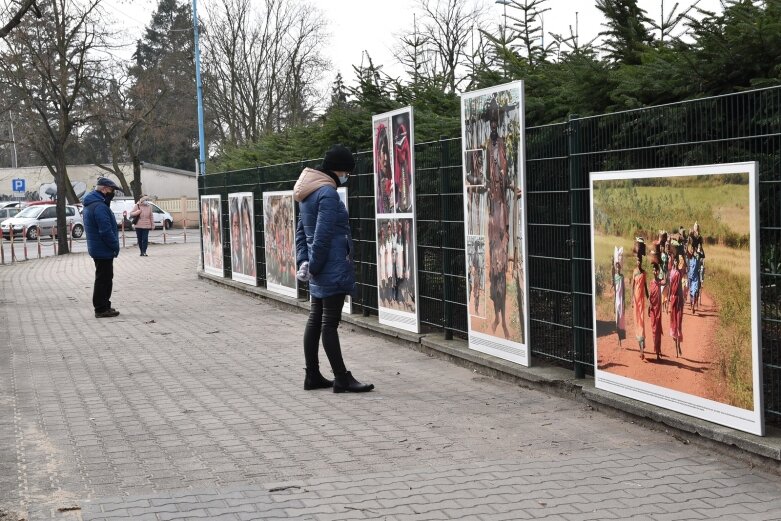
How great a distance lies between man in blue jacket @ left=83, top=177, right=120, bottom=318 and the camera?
1436 cm

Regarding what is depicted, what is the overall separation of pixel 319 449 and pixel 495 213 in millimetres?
2886

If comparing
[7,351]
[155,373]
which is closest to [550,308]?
[155,373]

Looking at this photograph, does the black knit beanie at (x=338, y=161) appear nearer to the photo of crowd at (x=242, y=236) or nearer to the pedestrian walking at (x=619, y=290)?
the pedestrian walking at (x=619, y=290)

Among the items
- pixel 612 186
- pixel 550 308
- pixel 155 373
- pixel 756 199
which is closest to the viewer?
pixel 756 199

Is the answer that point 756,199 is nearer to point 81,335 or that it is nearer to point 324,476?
point 324,476

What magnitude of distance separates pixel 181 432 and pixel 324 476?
1572mm

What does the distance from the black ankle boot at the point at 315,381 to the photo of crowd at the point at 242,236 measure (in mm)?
8418

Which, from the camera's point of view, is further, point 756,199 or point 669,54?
point 669,54

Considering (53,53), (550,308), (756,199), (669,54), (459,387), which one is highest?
(53,53)

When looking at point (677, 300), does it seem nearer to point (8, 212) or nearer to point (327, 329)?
point (327, 329)

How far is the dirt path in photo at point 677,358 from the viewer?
607 centimetres

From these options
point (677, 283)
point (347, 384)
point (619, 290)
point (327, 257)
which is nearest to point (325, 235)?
point (327, 257)

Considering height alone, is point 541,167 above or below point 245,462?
above

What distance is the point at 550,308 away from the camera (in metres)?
8.15
